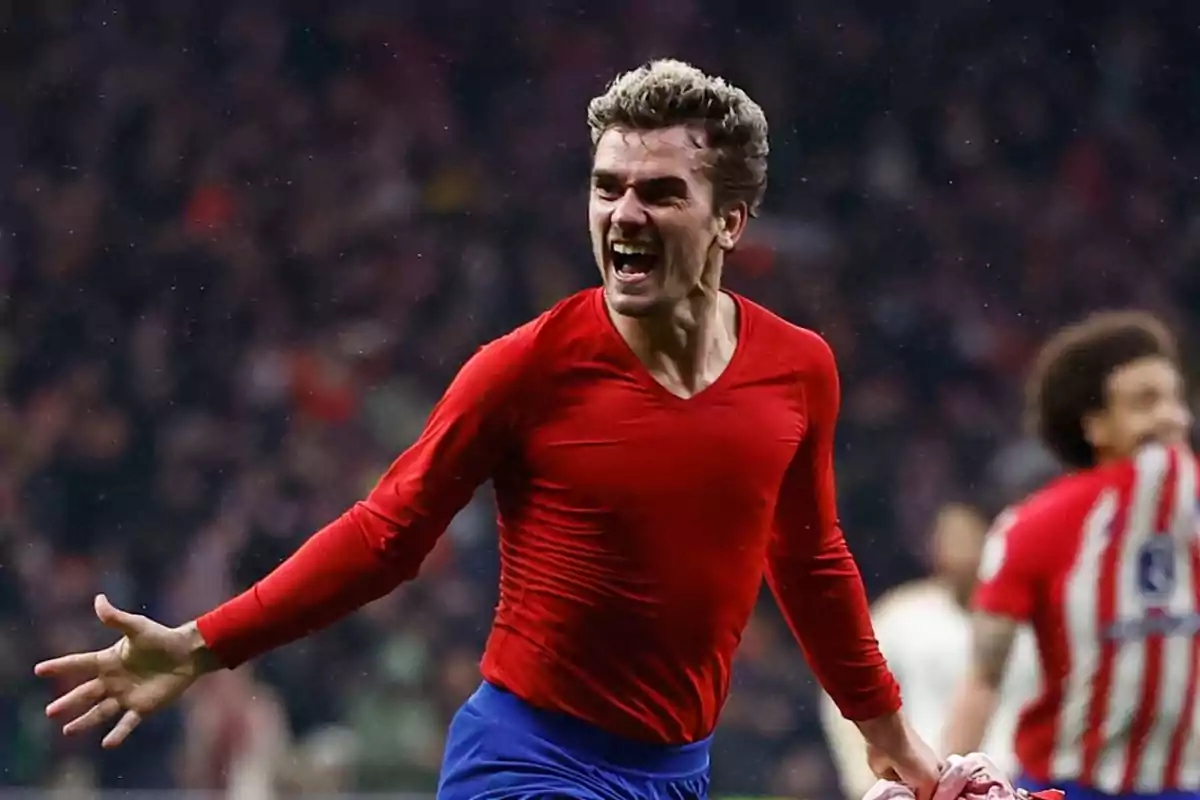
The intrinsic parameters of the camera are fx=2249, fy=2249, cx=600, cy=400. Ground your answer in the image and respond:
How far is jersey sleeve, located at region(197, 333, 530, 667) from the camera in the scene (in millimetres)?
3281

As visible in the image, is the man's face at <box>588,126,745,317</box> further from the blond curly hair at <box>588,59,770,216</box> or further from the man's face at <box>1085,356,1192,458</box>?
the man's face at <box>1085,356,1192,458</box>

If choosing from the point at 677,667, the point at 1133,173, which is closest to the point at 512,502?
the point at 677,667

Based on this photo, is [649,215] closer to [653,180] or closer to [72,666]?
[653,180]

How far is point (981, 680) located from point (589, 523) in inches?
66.7

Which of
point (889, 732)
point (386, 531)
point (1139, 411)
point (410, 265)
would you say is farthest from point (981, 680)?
point (410, 265)

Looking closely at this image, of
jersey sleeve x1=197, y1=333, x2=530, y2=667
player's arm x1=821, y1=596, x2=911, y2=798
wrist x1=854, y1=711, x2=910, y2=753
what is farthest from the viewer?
player's arm x1=821, y1=596, x2=911, y2=798

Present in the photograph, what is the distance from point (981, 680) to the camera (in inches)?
189

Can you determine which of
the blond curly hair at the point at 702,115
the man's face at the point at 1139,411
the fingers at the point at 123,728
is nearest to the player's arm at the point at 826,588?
the blond curly hair at the point at 702,115

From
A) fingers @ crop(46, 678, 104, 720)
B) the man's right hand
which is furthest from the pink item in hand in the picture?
fingers @ crop(46, 678, 104, 720)

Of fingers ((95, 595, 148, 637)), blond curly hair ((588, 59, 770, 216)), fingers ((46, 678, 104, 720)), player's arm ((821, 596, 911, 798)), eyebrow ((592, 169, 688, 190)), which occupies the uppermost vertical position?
blond curly hair ((588, 59, 770, 216))

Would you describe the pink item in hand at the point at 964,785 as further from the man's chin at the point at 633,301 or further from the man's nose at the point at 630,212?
the man's nose at the point at 630,212

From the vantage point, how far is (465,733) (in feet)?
11.3

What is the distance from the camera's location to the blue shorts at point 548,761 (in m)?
3.34

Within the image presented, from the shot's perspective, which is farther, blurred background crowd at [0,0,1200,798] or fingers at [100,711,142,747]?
blurred background crowd at [0,0,1200,798]
